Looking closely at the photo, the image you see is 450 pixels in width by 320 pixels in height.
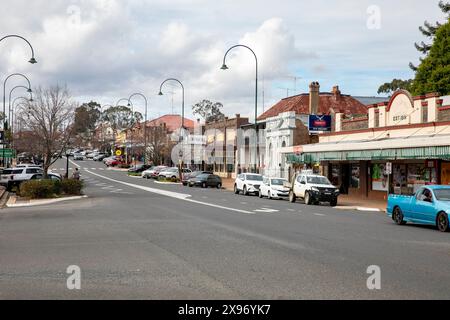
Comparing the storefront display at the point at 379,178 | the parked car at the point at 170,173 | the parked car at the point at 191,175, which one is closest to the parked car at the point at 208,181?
the parked car at the point at 191,175

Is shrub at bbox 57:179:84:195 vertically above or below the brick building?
below

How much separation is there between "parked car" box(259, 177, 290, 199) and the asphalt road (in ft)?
61.9

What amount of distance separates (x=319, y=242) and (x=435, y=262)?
355 cm

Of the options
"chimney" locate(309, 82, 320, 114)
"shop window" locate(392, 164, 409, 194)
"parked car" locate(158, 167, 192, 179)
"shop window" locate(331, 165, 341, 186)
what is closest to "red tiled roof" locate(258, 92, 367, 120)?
"chimney" locate(309, 82, 320, 114)

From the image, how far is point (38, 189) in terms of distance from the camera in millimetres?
35406

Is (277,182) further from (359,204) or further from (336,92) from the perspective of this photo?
(336,92)

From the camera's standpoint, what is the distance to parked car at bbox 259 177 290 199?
132ft

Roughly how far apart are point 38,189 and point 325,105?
3443 cm

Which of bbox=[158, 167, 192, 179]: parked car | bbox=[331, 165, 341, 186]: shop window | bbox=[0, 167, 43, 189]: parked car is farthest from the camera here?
bbox=[158, 167, 192, 179]: parked car

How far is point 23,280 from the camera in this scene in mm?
9969

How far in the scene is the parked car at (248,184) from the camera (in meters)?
44.7

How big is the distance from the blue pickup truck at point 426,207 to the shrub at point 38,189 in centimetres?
2122

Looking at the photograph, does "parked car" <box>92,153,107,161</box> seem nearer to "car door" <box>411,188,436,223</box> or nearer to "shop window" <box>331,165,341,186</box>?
"shop window" <box>331,165,341,186</box>
